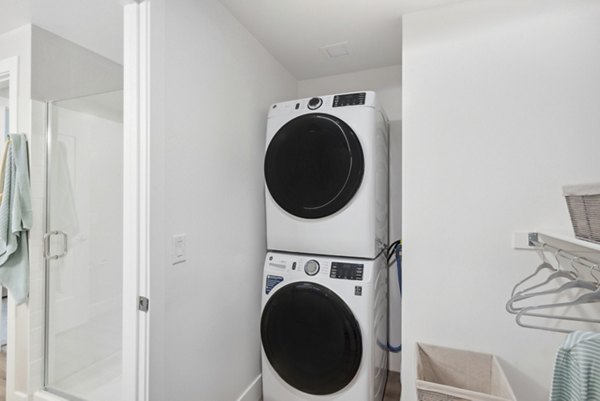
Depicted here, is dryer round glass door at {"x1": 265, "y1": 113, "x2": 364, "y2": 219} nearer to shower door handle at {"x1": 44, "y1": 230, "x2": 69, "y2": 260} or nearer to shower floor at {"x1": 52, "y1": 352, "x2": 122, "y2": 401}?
shower door handle at {"x1": 44, "y1": 230, "x2": 69, "y2": 260}

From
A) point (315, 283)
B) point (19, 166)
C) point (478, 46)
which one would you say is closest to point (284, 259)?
point (315, 283)

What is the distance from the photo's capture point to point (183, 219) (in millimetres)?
1258

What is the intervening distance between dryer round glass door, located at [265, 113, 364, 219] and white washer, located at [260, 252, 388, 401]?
1.12ft

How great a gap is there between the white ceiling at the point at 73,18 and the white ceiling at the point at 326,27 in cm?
65

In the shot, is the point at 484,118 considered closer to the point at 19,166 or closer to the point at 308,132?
the point at 308,132

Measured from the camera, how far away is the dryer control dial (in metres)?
1.63

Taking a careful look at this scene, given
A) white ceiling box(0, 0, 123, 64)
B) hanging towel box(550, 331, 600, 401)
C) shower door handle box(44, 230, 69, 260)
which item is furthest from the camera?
shower door handle box(44, 230, 69, 260)

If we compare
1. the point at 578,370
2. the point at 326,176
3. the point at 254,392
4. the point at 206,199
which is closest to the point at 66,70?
the point at 206,199

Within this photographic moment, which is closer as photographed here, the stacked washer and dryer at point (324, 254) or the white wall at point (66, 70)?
the stacked washer and dryer at point (324, 254)

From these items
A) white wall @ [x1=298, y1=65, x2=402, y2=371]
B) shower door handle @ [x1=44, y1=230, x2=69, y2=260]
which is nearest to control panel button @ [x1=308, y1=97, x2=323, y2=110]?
white wall @ [x1=298, y1=65, x2=402, y2=371]

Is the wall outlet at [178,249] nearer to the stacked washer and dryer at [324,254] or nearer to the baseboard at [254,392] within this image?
the stacked washer and dryer at [324,254]

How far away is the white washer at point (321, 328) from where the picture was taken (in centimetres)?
151

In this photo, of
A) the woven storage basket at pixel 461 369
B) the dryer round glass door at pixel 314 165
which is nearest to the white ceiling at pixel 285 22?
the dryer round glass door at pixel 314 165

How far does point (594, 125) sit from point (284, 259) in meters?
1.62
